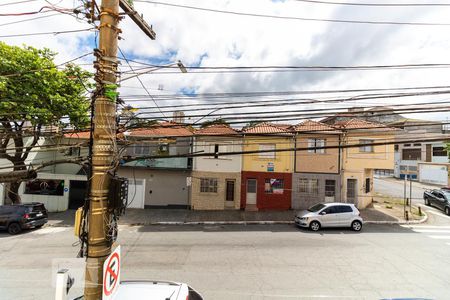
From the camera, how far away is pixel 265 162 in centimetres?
2069

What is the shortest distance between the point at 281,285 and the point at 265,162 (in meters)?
13.1

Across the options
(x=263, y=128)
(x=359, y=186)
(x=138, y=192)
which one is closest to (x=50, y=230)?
(x=138, y=192)

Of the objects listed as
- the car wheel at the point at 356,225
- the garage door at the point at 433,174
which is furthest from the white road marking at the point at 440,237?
the garage door at the point at 433,174

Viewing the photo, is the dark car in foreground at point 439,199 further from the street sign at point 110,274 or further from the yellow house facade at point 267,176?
the street sign at point 110,274

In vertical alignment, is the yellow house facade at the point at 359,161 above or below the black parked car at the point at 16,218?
above

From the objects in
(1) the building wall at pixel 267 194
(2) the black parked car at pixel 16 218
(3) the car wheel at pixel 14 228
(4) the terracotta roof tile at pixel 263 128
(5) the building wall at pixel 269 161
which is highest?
(4) the terracotta roof tile at pixel 263 128

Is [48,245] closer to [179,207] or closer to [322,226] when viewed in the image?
[179,207]

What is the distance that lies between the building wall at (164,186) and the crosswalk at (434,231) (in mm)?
15648

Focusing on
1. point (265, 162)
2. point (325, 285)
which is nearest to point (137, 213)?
point (265, 162)

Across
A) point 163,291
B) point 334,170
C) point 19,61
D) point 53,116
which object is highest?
point 19,61

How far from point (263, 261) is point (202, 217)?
343 inches

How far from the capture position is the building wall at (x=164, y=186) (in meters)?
21.0

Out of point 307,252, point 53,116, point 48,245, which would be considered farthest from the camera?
point 53,116

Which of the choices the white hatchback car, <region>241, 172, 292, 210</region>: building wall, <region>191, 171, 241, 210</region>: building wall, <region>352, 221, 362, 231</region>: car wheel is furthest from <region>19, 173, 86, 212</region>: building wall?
<region>352, 221, 362, 231</region>: car wheel
